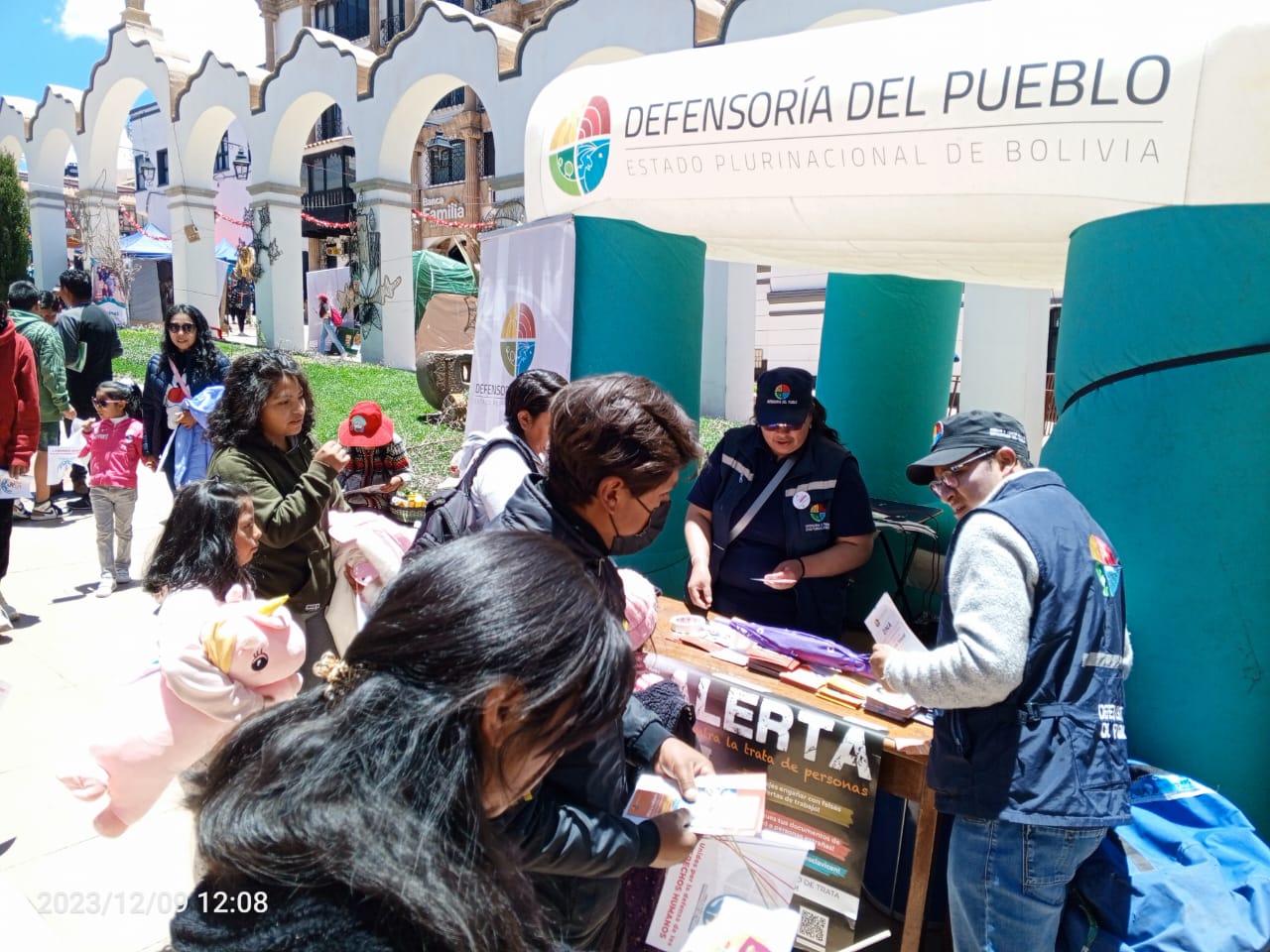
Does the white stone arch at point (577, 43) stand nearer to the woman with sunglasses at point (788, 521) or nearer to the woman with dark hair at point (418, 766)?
the woman with sunglasses at point (788, 521)

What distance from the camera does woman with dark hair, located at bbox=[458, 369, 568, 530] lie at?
2.41 metres

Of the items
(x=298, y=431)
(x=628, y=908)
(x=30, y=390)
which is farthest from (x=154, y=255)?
(x=628, y=908)

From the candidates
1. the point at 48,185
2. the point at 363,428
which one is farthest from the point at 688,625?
the point at 48,185

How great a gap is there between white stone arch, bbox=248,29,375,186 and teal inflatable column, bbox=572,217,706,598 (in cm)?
1245

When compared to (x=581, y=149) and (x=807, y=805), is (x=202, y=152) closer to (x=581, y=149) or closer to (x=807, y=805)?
(x=581, y=149)

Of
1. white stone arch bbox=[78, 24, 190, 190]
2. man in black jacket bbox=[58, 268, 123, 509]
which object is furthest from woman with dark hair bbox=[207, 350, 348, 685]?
white stone arch bbox=[78, 24, 190, 190]

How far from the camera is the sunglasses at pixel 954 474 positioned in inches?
77.0

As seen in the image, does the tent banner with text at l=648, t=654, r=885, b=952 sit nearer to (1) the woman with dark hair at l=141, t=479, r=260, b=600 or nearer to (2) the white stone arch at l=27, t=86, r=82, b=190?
(1) the woman with dark hair at l=141, t=479, r=260, b=600

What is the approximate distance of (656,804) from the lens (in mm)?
1663

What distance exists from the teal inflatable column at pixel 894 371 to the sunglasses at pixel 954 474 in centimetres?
269

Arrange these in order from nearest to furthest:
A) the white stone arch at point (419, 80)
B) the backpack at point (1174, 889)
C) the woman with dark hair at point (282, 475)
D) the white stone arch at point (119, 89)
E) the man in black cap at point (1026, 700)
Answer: the man in black cap at point (1026, 700), the backpack at point (1174, 889), the woman with dark hair at point (282, 475), the white stone arch at point (419, 80), the white stone arch at point (119, 89)

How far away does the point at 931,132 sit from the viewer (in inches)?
96.0
